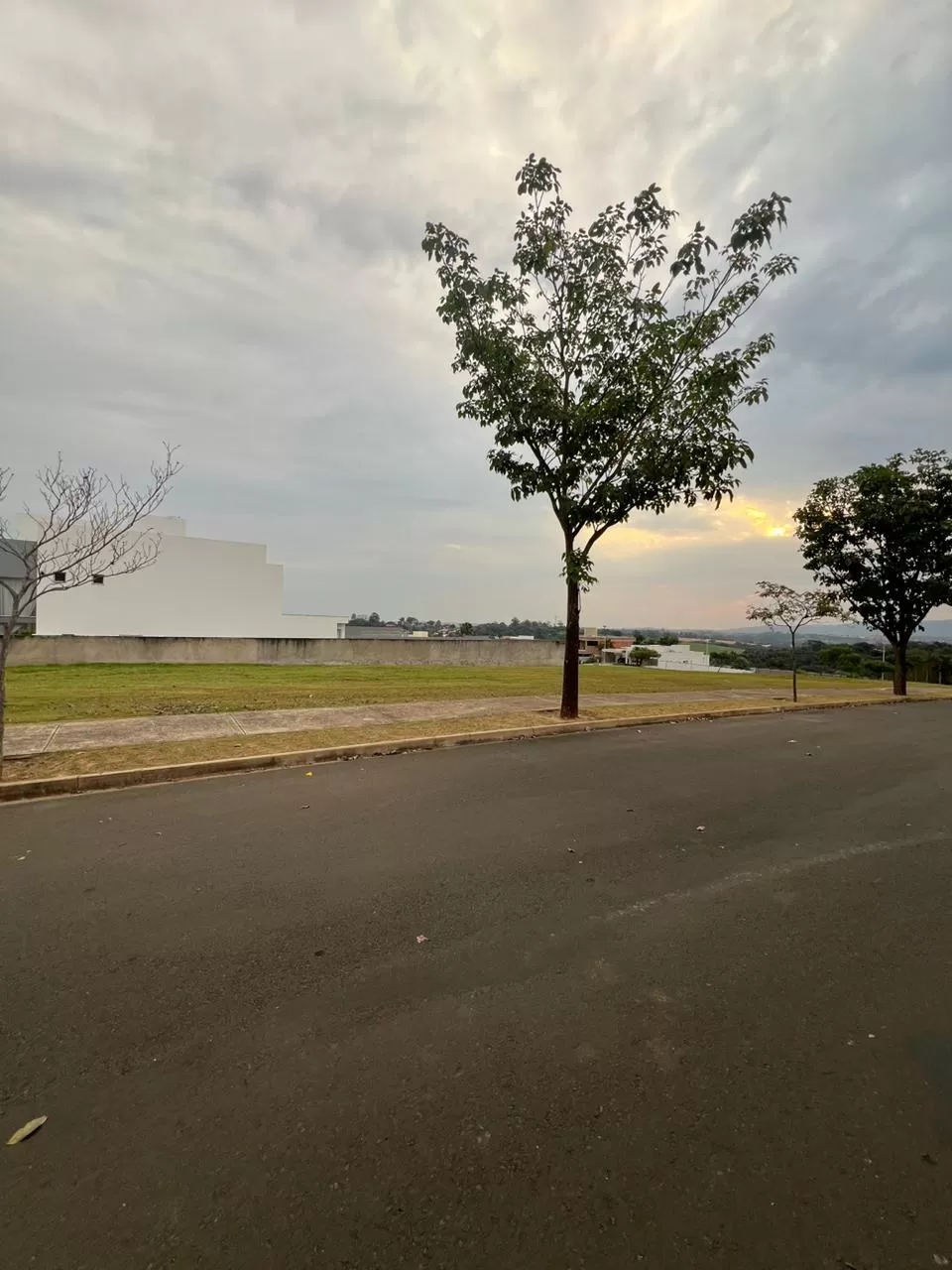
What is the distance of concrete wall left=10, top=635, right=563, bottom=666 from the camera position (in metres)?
20.1

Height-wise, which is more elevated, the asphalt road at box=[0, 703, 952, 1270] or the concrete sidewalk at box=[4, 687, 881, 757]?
the concrete sidewalk at box=[4, 687, 881, 757]

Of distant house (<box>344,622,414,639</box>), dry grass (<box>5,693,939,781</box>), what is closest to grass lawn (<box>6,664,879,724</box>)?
dry grass (<box>5,693,939,781</box>)

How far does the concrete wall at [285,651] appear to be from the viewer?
20.1 metres

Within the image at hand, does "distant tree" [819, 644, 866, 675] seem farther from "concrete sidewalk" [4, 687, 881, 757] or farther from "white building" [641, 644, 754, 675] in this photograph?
"concrete sidewalk" [4, 687, 881, 757]

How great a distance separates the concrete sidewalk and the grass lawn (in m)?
0.63

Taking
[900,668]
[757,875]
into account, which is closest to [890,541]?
[900,668]

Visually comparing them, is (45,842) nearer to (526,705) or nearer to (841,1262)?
(841,1262)

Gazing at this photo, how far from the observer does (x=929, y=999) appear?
2789 millimetres

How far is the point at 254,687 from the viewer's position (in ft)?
47.3

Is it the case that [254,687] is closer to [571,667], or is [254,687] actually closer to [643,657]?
[571,667]

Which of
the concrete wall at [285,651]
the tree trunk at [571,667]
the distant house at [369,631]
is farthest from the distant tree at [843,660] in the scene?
the tree trunk at [571,667]

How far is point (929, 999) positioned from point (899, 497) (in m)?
19.6

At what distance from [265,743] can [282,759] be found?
76 cm

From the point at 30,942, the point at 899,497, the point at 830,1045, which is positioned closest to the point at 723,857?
the point at 830,1045
